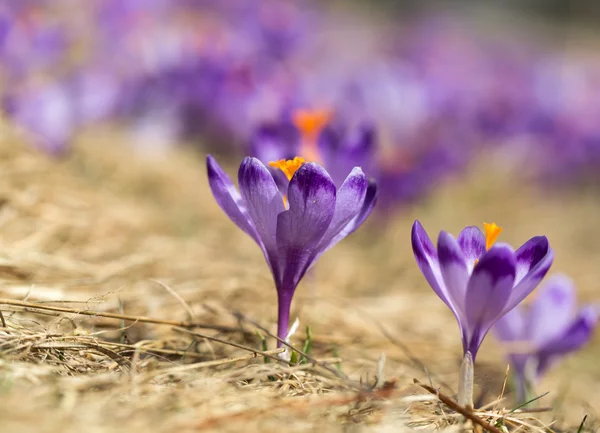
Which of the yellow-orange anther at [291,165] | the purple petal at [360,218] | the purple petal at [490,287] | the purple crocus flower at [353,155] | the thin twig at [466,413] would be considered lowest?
the thin twig at [466,413]

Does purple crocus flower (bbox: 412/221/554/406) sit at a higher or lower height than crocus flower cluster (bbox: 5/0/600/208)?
lower

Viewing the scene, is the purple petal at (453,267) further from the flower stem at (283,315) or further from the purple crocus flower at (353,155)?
the purple crocus flower at (353,155)

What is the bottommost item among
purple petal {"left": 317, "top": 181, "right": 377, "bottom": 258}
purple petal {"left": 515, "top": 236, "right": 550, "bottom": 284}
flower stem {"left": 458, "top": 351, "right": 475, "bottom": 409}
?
flower stem {"left": 458, "top": 351, "right": 475, "bottom": 409}

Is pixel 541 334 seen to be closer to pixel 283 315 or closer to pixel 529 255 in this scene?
pixel 529 255

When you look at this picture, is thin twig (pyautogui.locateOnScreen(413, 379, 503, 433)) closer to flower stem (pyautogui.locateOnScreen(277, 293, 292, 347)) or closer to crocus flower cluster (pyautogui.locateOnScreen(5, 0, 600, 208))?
flower stem (pyautogui.locateOnScreen(277, 293, 292, 347))

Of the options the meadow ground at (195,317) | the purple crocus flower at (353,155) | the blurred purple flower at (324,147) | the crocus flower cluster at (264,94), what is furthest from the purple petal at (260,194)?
the crocus flower cluster at (264,94)

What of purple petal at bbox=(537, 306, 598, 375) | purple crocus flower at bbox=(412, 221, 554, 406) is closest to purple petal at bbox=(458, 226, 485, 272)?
purple crocus flower at bbox=(412, 221, 554, 406)

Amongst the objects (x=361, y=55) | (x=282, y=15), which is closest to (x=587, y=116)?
(x=282, y=15)

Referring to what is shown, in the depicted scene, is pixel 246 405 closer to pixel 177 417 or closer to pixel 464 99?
pixel 177 417
